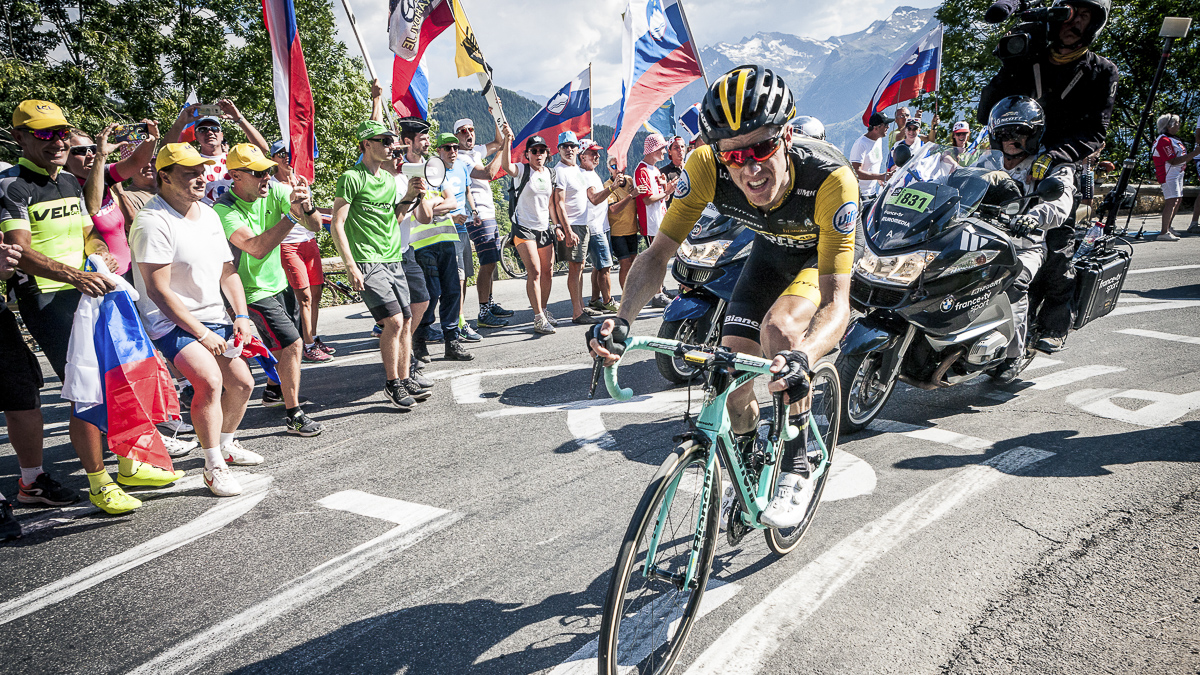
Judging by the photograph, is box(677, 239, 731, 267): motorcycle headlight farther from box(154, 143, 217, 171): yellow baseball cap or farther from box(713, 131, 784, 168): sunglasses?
box(154, 143, 217, 171): yellow baseball cap

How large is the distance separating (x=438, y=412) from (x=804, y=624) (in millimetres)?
3453

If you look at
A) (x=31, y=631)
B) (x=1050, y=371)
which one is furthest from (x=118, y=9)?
(x=1050, y=371)

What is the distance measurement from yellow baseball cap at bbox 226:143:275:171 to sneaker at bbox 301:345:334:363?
9.53 ft

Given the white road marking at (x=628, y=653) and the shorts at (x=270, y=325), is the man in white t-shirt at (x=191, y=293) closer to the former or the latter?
the shorts at (x=270, y=325)

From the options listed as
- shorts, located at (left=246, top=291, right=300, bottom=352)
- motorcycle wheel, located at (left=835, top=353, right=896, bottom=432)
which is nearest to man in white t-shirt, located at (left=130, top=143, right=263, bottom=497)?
shorts, located at (left=246, top=291, right=300, bottom=352)

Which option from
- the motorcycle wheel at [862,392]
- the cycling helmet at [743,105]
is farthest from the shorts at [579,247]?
the cycling helmet at [743,105]

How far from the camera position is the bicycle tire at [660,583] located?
78.4 inches

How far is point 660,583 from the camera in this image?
2.28m

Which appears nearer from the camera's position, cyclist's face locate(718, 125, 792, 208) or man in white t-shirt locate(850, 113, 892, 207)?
cyclist's face locate(718, 125, 792, 208)

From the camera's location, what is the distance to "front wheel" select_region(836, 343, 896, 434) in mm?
4180

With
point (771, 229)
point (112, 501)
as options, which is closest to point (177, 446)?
point (112, 501)

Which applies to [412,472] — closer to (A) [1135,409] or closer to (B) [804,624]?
(B) [804,624]

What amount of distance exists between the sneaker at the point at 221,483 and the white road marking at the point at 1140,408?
5571 millimetres

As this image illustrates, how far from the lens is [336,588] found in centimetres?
290
